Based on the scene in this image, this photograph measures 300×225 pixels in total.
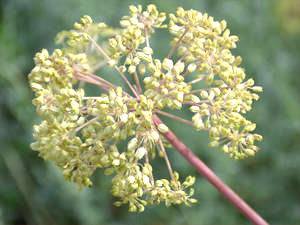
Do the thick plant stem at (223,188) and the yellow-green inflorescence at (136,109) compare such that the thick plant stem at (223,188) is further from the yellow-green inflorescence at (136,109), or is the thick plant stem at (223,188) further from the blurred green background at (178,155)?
the blurred green background at (178,155)

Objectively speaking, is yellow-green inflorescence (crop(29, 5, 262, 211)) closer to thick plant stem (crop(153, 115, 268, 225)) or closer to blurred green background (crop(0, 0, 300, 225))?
thick plant stem (crop(153, 115, 268, 225))

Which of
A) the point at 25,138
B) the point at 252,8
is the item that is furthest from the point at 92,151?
the point at 252,8

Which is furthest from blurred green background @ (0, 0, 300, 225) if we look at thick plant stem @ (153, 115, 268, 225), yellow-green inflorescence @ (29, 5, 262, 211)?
thick plant stem @ (153, 115, 268, 225)

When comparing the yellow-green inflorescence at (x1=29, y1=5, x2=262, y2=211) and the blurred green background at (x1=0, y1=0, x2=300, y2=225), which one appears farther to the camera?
the blurred green background at (x1=0, y1=0, x2=300, y2=225)

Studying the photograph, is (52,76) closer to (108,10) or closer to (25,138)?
(108,10)

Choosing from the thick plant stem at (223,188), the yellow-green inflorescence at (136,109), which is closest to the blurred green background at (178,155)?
the yellow-green inflorescence at (136,109)
